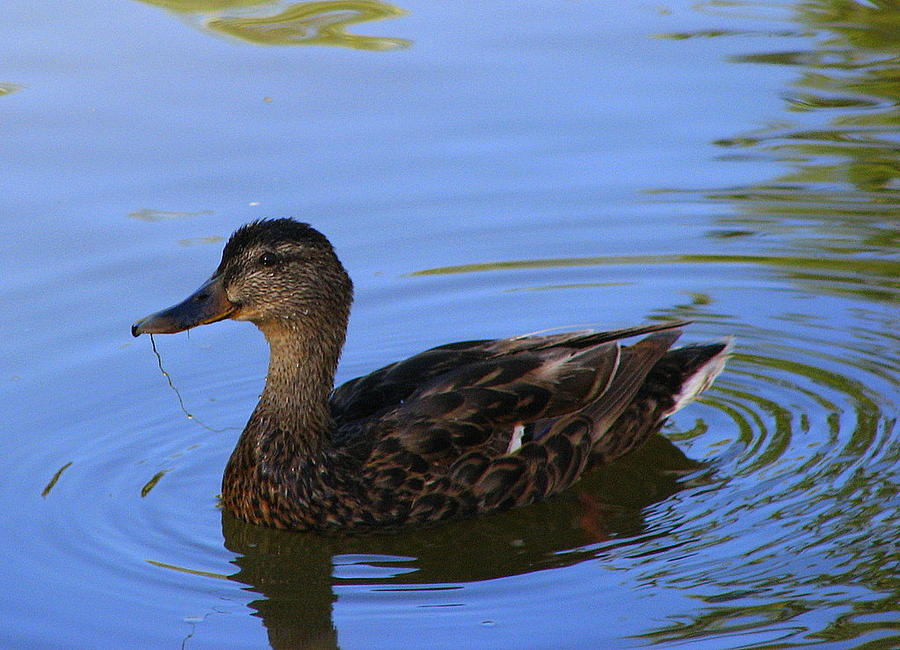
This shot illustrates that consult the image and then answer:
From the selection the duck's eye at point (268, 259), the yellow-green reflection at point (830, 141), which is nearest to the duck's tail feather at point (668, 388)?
the yellow-green reflection at point (830, 141)

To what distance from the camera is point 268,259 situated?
7.29 m

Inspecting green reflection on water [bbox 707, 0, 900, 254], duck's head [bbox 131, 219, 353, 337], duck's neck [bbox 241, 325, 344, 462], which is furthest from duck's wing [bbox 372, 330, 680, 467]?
green reflection on water [bbox 707, 0, 900, 254]

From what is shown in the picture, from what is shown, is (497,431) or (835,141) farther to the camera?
(835,141)

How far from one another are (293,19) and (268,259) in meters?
6.22

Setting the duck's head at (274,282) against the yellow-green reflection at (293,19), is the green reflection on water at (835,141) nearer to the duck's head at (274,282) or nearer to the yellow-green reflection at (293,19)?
the yellow-green reflection at (293,19)

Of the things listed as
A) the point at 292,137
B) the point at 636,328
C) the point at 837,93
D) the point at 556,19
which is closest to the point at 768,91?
the point at 837,93

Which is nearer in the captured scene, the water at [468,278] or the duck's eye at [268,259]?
the water at [468,278]

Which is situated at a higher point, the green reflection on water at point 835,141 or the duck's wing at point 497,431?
the green reflection on water at point 835,141

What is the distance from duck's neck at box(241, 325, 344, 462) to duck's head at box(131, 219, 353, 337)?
0.07 m

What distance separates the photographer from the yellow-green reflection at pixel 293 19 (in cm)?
1256

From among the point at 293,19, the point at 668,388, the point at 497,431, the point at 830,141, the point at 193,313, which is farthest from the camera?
the point at 293,19

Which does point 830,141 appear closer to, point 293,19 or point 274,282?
point 293,19

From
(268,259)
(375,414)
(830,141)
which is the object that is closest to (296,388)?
(375,414)

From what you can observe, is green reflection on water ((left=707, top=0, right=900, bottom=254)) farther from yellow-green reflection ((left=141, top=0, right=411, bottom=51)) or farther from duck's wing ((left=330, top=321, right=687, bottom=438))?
yellow-green reflection ((left=141, top=0, right=411, bottom=51))
